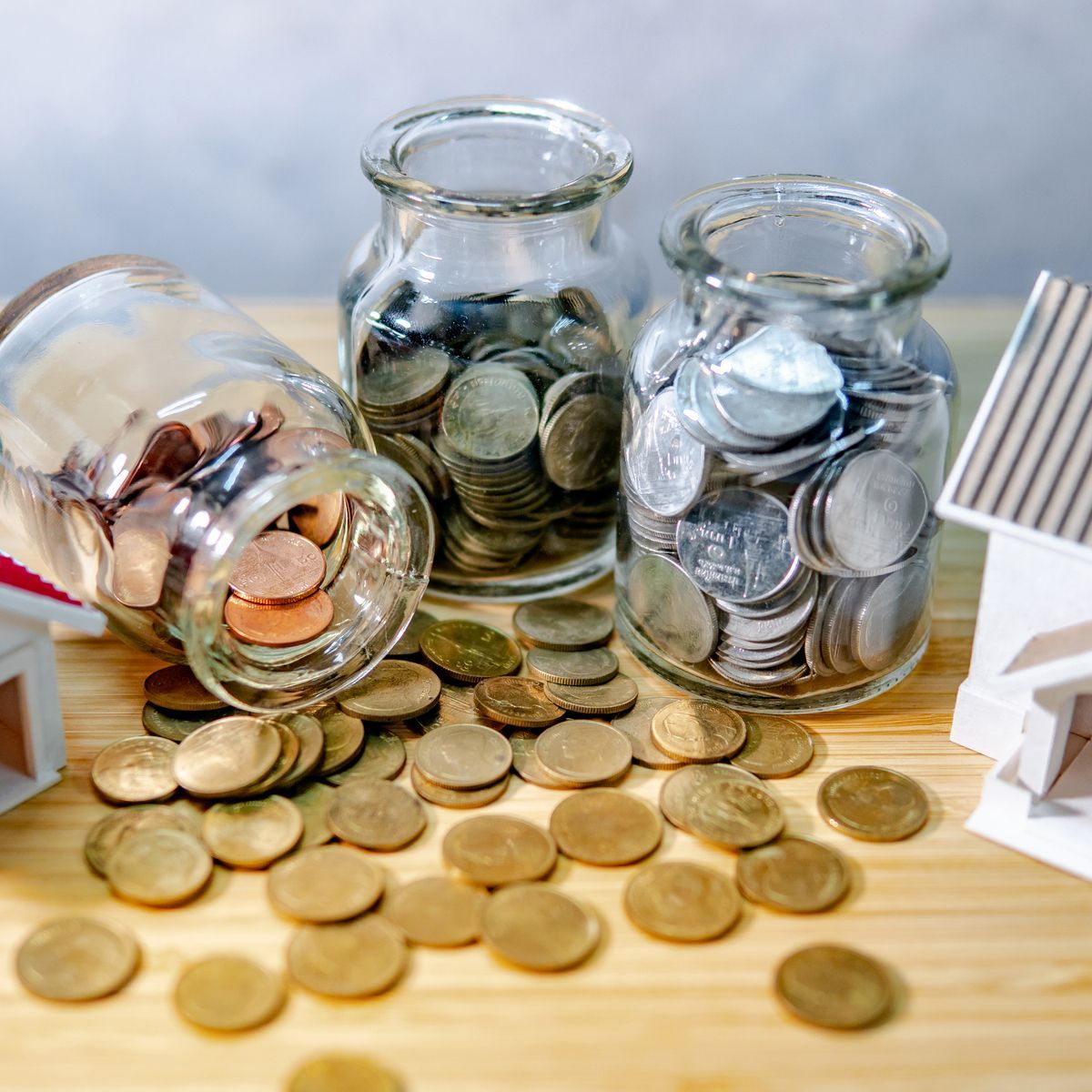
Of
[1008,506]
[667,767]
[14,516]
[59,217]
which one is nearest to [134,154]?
[59,217]

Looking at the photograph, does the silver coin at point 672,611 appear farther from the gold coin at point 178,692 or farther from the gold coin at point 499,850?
the gold coin at point 178,692

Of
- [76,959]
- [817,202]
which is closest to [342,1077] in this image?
[76,959]

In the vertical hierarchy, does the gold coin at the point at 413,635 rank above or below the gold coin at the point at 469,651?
below

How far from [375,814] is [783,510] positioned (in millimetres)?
361

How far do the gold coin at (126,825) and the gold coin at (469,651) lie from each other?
9.8 inches

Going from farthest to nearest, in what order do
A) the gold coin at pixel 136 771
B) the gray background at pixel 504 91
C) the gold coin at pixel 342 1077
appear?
the gray background at pixel 504 91, the gold coin at pixel 136 771, the gold coin at pixel 342 1077

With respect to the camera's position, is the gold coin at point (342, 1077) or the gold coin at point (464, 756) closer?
the gold coin at point (342, 1077)

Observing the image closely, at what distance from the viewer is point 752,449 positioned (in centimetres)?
94

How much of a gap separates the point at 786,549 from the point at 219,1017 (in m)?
0.49

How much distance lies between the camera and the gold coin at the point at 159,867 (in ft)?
2.86

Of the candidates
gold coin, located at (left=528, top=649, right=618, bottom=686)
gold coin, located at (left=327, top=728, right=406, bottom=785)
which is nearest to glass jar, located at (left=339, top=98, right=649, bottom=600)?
gold coin, located at (left=528, top=649, right=618, bottom=686)

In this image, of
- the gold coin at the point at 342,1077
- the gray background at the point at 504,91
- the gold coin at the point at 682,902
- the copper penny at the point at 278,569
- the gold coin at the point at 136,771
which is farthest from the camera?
the gray background at the point at 504,91

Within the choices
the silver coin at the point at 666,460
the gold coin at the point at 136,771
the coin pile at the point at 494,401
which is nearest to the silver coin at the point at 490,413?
the coin pile at the point at 494,401

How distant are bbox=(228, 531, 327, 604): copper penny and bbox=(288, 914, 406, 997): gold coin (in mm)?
306
